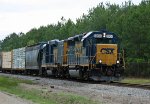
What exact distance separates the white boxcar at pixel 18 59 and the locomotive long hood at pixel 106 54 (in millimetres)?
25202

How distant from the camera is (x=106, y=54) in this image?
3131cm

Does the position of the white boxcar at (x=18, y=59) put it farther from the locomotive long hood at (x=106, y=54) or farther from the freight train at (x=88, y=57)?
the locomotive long hood at (x=106, y=54)

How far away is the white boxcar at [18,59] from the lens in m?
56.3

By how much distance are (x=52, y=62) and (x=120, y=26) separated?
14.8 meters

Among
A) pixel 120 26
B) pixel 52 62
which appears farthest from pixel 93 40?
pixel 120 26

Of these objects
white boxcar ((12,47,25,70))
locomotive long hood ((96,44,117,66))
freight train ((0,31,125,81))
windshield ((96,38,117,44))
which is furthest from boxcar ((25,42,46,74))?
locomotive long hood ((96,44,117,66))

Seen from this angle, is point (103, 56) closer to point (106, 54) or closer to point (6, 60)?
point (106, 54)

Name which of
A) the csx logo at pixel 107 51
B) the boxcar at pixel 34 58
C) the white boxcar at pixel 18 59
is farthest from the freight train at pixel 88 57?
the white boxcar at pixel 18 59

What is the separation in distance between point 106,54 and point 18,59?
97.4 feet

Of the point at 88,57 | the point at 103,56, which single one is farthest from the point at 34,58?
the point at 103,56

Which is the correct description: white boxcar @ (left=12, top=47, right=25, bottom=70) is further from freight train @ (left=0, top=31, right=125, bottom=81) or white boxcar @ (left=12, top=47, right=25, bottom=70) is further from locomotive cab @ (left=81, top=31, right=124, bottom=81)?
locomotive cab @ (left=81, top=31, right=124, bottom=81)

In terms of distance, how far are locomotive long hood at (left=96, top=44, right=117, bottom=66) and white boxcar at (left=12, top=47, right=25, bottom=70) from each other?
82.7ft

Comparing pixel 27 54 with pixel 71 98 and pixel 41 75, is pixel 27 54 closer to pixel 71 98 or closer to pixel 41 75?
pixel 41 75

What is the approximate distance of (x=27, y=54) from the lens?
5472cm
